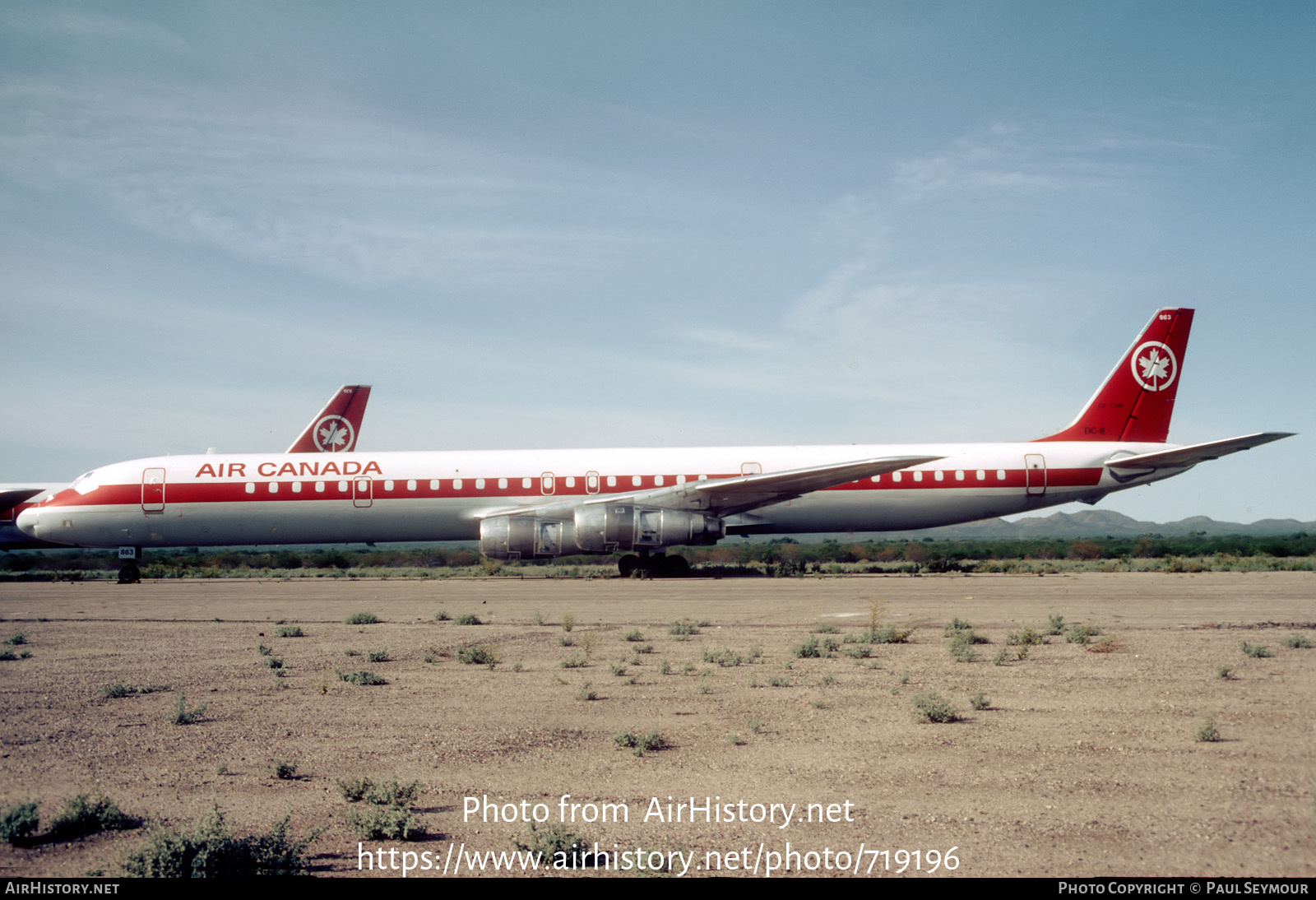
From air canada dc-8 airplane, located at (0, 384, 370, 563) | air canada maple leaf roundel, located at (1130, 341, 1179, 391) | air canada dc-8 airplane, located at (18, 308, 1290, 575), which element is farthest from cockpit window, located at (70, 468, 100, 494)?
air canada maple leaf roundel, located at (1130, 341, 1179, 391)

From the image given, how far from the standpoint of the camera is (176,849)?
3.69 meters

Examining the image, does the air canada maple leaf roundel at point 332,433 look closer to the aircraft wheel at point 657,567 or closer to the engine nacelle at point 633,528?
the engine nacelle at point 633,528

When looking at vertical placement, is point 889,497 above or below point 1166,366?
below

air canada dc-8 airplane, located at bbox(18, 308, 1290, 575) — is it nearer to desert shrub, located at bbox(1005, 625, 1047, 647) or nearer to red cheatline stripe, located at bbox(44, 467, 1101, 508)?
red cheatline stripe, located at bbox(44, 467, 1101, 508)

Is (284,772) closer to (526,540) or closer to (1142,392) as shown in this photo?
(526,540)

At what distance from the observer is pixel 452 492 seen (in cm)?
2584

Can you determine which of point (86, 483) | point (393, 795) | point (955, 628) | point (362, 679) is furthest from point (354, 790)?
point (86, 483)

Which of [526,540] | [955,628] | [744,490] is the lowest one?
[955,628]

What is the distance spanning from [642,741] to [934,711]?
2430mm

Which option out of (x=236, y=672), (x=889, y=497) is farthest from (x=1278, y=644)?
(x=889, y=497)

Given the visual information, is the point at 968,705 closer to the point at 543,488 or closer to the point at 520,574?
the point at 543,488

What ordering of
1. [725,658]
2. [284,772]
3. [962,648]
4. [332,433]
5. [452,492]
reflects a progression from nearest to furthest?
[284,772], [725,658], [962,648], [452,492], [332,433]

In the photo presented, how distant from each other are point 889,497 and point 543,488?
10.6 m
